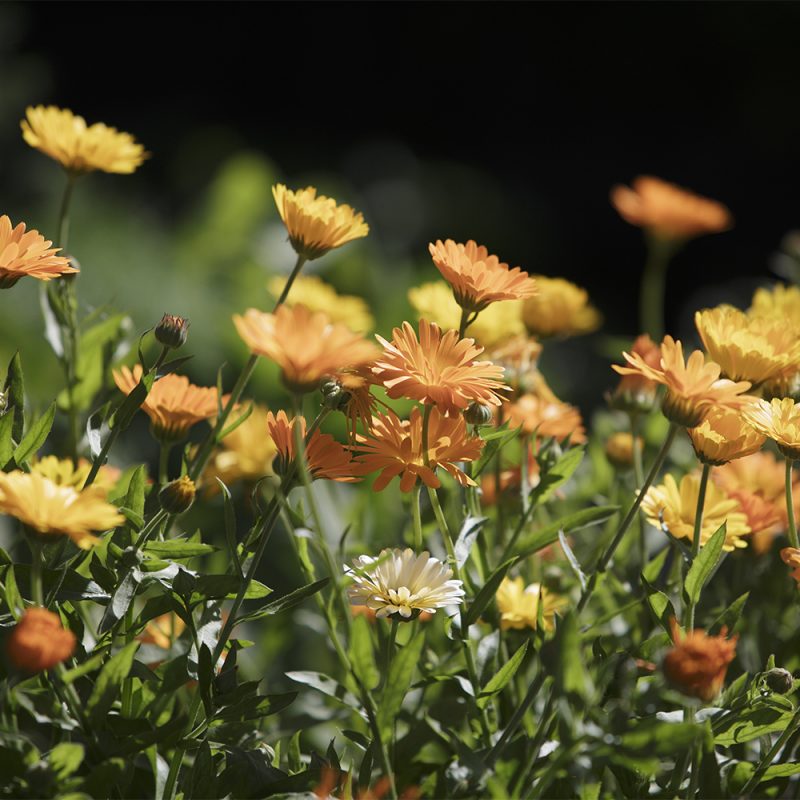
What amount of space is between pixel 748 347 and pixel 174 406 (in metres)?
0.28

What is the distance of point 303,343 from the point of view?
14.9 inches

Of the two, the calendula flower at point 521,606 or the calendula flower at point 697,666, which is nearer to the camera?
the calendula flower at point 697,666

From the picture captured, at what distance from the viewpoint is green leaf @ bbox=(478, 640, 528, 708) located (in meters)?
0.45

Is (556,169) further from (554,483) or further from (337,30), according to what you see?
(554,483)

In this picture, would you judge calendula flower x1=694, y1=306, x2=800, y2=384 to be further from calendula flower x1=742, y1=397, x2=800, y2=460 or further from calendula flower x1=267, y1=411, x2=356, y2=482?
calendula flower x1=267, y1=411, x2=356, y2=482

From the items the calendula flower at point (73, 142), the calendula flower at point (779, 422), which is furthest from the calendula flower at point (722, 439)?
the calendula flower at point (73, 142)

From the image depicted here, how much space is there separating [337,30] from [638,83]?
0.96 m

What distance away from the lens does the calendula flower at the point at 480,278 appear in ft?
1.59

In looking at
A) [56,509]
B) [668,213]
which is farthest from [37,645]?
[668,213]

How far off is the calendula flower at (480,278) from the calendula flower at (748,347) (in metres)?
0.09

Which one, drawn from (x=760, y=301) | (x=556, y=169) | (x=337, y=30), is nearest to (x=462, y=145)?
(x=556, y=169)

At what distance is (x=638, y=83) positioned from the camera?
10.7 ft

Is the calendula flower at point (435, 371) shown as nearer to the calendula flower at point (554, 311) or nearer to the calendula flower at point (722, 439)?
the calendula flower at point (722, 439)

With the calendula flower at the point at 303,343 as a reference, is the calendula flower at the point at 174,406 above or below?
below
